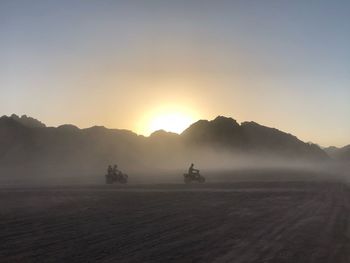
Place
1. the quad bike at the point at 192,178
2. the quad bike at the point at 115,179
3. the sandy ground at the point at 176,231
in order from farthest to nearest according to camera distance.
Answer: the quad bike at the point at 115,179, the quad bike at the point at 192,178, the sandy ground at the point at 176,231

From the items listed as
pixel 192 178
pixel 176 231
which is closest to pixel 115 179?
pixel 192 178

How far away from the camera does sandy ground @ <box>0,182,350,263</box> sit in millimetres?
13805

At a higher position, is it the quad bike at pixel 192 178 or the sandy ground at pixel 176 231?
the quad bike at pixel 192 178

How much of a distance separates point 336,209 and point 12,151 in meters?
140

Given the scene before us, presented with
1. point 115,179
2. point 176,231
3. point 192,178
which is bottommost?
point 176,231

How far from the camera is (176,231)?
18.1 metres

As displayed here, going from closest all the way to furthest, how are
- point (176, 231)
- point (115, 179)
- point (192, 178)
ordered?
point (176, 231), point (192, 178), point (115, 179)

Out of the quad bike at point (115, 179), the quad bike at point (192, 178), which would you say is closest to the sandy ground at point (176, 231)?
the quad bike at point (192, 178)

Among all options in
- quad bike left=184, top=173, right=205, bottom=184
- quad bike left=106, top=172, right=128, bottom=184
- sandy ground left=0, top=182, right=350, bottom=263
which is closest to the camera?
sandy ground left=0, top=182, right=350, bottom=263

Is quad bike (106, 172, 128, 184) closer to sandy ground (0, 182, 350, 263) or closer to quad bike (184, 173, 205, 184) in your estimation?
quad bike (184, 173, 205, 184)

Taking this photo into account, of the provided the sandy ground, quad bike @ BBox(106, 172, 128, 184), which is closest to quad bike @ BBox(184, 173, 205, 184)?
quad bike @ BBox(106, 172, 128, 184)

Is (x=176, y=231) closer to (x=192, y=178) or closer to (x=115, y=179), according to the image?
(x=192, y=178)

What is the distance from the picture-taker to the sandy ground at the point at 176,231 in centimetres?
1380

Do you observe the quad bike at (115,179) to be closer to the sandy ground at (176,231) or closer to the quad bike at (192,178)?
the quad bike at (192,178)
